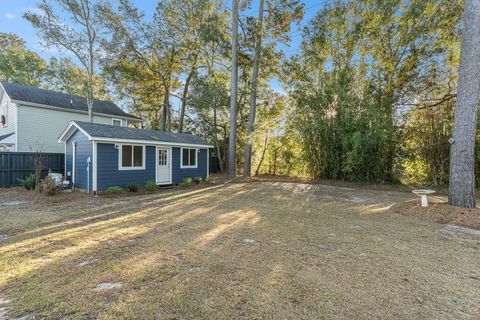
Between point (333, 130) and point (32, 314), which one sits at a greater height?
point (333, 130)

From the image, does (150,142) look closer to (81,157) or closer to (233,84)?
(81,157)

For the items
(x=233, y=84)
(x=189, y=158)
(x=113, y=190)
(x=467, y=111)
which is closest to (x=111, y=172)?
(x=113, y=190)

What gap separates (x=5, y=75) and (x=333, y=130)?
24190 mm

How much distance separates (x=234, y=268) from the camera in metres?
2.59

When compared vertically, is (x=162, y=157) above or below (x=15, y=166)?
above

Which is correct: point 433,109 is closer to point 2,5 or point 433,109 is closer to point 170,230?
point 170,230

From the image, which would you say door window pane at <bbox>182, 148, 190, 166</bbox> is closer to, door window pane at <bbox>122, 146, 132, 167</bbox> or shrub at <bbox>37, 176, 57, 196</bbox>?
door window pane at <bbox>122, 146, 132, 167</bbox>

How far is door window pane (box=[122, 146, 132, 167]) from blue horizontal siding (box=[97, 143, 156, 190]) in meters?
0.24

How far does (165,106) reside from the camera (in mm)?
17266

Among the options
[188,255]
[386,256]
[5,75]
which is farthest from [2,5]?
[386,256]

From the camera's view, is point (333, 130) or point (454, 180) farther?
point (333, 130)

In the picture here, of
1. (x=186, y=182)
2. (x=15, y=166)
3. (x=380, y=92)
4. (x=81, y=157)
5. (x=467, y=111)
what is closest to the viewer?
(x=467, y=111)

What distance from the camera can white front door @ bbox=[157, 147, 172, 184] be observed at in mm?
9477

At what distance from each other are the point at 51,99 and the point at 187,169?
31.0ft
